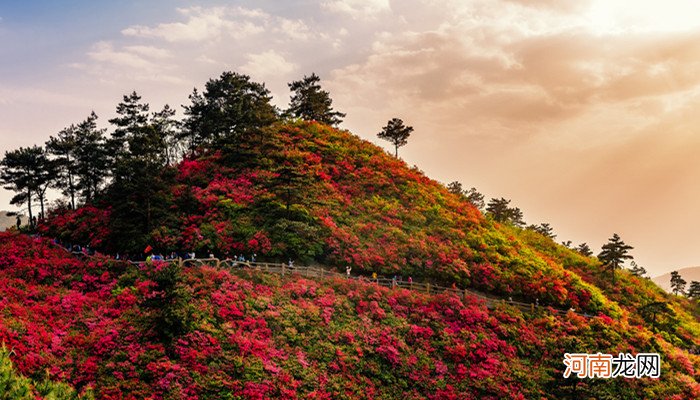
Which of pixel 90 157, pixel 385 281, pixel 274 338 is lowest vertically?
pixel 274 338

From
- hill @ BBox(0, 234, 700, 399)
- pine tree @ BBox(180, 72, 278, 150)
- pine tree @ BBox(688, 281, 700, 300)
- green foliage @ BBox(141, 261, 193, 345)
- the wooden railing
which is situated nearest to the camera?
hill @ BBox(0, 234, 700, 399)

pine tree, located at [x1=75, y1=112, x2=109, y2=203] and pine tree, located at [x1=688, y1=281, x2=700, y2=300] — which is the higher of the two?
pine tree, located at [x1=75, y1=112, x2=109, y2=203]

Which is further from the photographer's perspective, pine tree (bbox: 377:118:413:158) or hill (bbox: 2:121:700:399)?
pine tree (bbox: 377:118:413:158)

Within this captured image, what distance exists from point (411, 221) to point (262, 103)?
24572 mm

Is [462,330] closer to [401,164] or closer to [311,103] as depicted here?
[401,164]

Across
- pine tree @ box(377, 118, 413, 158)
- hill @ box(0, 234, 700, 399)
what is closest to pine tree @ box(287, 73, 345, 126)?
pine tree @ box(377, 118, 413, 158)

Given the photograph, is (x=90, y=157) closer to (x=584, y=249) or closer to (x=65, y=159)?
(x=65, y=159)

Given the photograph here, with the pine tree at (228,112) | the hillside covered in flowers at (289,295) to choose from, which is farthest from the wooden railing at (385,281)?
the pine tree at (228,112)

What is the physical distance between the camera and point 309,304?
2778 cm

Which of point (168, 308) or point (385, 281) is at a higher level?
point (168, 308)

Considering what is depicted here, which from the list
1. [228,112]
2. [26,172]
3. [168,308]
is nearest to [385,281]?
[168,308]

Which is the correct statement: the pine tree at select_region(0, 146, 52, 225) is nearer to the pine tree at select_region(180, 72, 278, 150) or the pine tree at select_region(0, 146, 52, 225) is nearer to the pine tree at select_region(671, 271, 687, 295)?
the pine tree at select_region(180, 72, 278, 150)

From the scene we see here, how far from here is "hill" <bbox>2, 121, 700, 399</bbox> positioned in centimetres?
2123

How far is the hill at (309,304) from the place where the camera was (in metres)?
21.2
